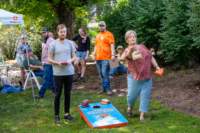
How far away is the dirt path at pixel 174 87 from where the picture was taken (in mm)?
8664

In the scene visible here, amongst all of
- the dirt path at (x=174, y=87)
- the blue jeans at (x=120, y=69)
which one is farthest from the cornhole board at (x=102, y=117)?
the blue jeans at (x=120, y=69)

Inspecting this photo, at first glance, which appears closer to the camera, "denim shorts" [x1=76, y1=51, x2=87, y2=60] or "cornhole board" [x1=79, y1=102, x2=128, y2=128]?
"cornhole board" [x1=79, y1=102, x2=128, y2=128]

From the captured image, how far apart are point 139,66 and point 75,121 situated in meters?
1.61

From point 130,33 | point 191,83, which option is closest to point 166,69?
point 191,83

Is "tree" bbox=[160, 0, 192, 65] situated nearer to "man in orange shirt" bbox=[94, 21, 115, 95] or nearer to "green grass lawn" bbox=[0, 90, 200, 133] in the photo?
"man in orange shirt" bbox=[94, 21, 115, 95]

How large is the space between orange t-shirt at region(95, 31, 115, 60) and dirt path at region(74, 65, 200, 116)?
103 cm

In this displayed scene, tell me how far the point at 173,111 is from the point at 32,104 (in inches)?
135

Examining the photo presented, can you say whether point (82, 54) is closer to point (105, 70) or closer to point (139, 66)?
point (105, 70)

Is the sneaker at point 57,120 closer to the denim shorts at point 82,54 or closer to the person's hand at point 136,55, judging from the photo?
the person's hand at point 136,55

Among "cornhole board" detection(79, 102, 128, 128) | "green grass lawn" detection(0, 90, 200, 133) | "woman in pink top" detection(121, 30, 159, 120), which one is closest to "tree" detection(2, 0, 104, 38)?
"green grass lawn" detection(0, 90, 200, 133)

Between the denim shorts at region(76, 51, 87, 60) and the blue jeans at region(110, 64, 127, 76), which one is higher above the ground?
the denim shorts at region(76, 51, 87, 60)

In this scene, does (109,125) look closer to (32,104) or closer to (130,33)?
(130,33)

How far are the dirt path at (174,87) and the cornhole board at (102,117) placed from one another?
1475mm

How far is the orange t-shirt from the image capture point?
10.3 m
